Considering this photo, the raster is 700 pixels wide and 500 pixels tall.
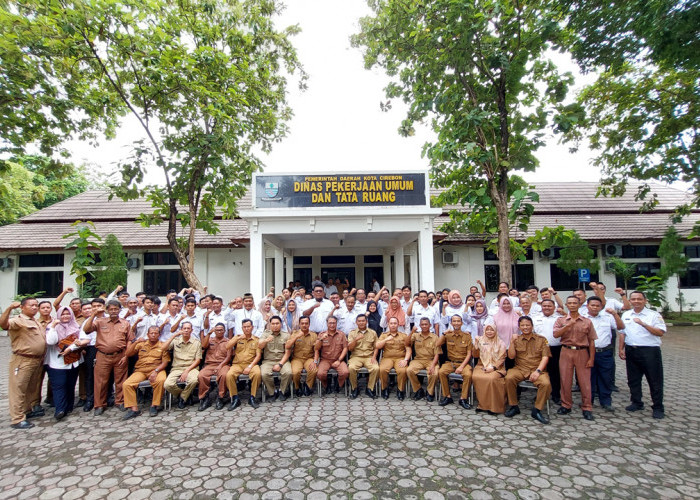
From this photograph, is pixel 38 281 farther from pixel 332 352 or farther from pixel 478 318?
pixel 478 318

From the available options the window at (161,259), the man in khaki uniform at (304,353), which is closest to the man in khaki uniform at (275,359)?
the man in khaki uniform at (304,353)

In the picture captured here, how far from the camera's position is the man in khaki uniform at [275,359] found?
5523 millimetres

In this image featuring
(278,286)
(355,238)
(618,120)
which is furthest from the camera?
(278,286)

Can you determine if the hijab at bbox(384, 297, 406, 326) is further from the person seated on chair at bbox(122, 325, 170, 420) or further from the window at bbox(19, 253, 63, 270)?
the window at bbox(19, 253, 63, 270)

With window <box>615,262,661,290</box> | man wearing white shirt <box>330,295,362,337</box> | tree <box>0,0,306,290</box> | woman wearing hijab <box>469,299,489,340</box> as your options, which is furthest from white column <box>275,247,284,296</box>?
window <box>615,262,661,290</box>

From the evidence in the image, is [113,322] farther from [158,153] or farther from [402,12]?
[402,12]

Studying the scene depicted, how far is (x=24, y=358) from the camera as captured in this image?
4.81m

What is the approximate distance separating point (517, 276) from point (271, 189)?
990 centimetres

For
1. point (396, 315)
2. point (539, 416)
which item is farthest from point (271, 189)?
point (539, 416)

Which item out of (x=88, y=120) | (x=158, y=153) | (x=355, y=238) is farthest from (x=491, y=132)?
(x=88, y=120)

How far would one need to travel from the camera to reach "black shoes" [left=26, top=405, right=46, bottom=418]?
495 centimetres

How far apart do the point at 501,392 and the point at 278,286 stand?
909cm

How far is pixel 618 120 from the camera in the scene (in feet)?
36.6

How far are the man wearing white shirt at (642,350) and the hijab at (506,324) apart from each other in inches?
52.8
